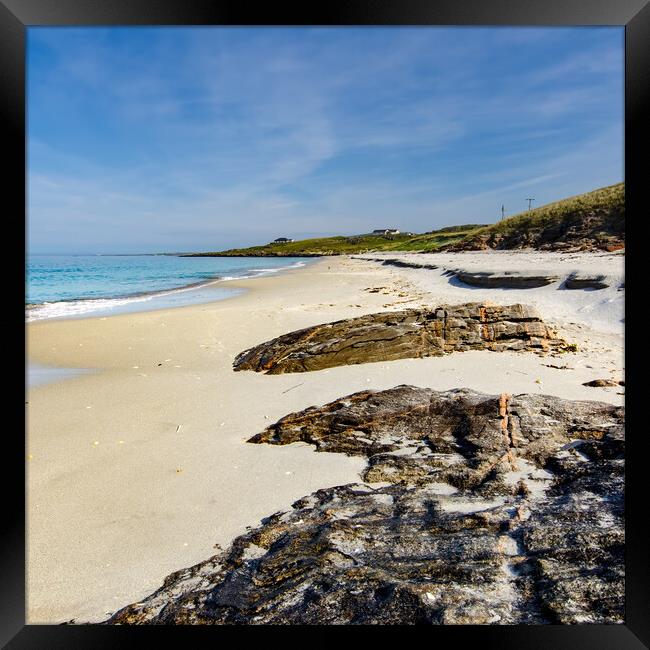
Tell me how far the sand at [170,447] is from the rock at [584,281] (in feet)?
6.21

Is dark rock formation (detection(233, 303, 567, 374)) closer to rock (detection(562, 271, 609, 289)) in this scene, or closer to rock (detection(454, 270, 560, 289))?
rock (detection(562, 271, 609, 289))

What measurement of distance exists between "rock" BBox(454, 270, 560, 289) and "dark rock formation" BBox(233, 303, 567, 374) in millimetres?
7868

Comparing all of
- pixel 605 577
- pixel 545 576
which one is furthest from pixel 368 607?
pixel 605 577

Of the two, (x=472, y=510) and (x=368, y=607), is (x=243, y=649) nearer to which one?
(x=368, y=607)

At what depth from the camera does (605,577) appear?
6.61ft

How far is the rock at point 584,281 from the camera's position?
12.8m

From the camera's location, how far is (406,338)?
311 inches

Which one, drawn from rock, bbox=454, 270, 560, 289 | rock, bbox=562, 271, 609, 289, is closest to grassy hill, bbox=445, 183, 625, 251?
rock, bbox=454, 270, 560, 289

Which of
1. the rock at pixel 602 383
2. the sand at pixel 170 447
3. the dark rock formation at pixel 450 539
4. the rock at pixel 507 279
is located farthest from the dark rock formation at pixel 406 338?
the rock at pixel 507 279

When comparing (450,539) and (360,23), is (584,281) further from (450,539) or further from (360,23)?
(360,23)

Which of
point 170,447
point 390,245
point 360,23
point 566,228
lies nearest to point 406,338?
point 170,447

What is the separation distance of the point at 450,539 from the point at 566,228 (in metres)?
36.3

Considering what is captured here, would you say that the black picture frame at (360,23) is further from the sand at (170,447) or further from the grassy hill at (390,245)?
the grassy hill at (390,245)

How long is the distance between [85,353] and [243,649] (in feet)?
36.1
